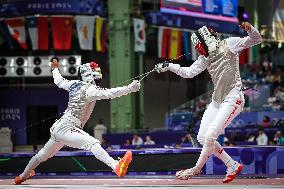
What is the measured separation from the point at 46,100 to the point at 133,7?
8.50 metres

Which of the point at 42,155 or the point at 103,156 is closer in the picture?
the point at 103,156

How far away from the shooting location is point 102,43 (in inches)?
1043

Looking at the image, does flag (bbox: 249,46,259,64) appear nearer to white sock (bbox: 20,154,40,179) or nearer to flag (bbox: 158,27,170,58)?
flag (bbox: 158,27,170,58)

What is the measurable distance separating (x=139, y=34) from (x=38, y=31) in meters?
4.69

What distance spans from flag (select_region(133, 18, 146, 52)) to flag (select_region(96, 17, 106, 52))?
60.6 inches

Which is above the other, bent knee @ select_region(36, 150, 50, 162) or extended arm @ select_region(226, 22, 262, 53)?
extended arm @ select_region(226, 22, 262, 53)

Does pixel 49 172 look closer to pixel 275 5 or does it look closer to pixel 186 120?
pixel 186 120

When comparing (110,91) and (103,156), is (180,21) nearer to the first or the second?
(110,91)

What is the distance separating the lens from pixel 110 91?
9609mm

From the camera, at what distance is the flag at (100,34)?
25875 millimetres

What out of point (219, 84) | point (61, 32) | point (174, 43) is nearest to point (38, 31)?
point (61, 32)

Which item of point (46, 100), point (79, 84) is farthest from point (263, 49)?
point (79, 84)

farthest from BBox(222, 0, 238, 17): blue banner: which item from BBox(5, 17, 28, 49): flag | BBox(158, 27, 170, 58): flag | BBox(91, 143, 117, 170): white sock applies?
BBox(91, 143, 117, 170): white sock

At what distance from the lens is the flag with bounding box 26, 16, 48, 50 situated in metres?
26.8
